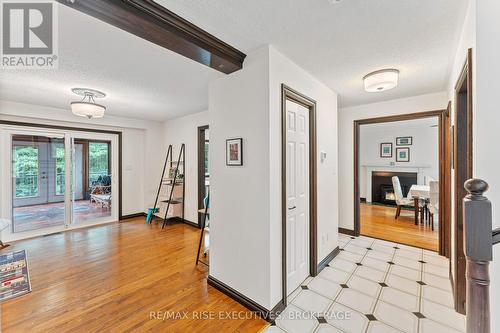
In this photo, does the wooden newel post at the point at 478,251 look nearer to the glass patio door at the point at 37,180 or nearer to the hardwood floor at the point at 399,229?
the hardwood floor at the point at 399,229

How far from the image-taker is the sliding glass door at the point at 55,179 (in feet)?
12.8

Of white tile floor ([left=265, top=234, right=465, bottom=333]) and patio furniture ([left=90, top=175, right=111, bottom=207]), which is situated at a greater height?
patio furniture ([left=90, top=175, right=111, bottom=207])

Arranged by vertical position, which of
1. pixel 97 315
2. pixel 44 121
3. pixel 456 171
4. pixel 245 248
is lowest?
pixel 97 315

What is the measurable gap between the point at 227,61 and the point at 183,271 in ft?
8.62

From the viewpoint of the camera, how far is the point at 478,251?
71cm

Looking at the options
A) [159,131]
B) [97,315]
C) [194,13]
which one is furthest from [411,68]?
[159,131]

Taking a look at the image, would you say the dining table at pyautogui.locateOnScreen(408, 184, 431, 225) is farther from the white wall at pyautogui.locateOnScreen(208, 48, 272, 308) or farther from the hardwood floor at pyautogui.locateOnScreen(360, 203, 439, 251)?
the white wall at pyautogui.locateOnScreen(208, 48, 272, 308)

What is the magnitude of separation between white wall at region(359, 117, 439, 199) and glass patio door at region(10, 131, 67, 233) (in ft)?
26.1

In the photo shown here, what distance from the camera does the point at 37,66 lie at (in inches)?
92.7

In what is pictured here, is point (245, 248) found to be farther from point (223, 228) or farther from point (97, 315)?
point (97, 315)

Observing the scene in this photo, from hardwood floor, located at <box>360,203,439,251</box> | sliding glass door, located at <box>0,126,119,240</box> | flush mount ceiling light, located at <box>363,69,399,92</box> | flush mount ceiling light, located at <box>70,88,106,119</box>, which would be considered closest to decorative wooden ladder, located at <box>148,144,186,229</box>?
sliding glass door, located at <box>0,126,119,240</box>

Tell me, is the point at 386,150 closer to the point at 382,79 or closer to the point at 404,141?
the point at 404,141

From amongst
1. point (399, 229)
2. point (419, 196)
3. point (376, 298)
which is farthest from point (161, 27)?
point (419, 196)

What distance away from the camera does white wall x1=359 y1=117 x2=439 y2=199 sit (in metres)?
6.34
